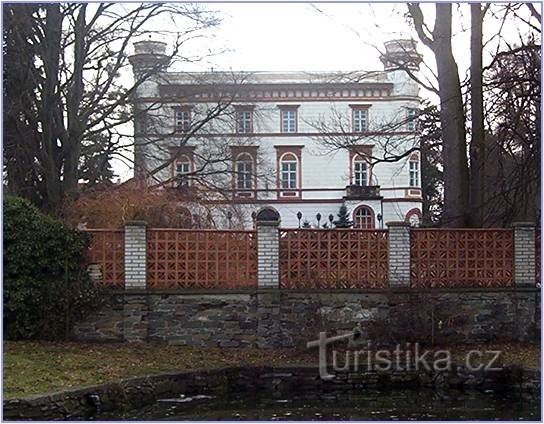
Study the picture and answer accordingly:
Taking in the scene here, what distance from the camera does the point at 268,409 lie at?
1173 centimetres

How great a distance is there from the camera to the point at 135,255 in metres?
15.0

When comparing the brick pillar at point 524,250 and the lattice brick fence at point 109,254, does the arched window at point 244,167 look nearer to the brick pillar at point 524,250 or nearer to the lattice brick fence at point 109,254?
the lattice brick fence at point 109,254

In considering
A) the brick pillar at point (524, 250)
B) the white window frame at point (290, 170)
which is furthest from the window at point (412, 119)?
the white window frame at point (290, 170)

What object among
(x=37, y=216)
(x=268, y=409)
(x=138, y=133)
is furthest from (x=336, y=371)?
(x=138, y=133)

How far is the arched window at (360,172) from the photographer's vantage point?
47.2 metres

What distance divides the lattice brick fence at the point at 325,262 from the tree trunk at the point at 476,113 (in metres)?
2.92

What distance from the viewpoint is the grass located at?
1127 cm

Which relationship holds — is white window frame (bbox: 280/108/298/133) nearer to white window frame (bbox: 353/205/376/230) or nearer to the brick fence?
white window frame (bbox: 353/205/376/230)

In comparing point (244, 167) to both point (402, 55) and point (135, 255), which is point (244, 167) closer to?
point (402, 55)

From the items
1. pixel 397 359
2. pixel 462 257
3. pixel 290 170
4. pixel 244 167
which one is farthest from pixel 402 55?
pixel 290 170

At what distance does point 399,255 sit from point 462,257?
123cm

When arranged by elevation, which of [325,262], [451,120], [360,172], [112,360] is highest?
[360,172]

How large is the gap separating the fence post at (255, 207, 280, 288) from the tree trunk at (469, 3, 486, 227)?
14.3 feet

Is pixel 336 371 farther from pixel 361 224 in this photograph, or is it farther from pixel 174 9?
pixel 361 224
